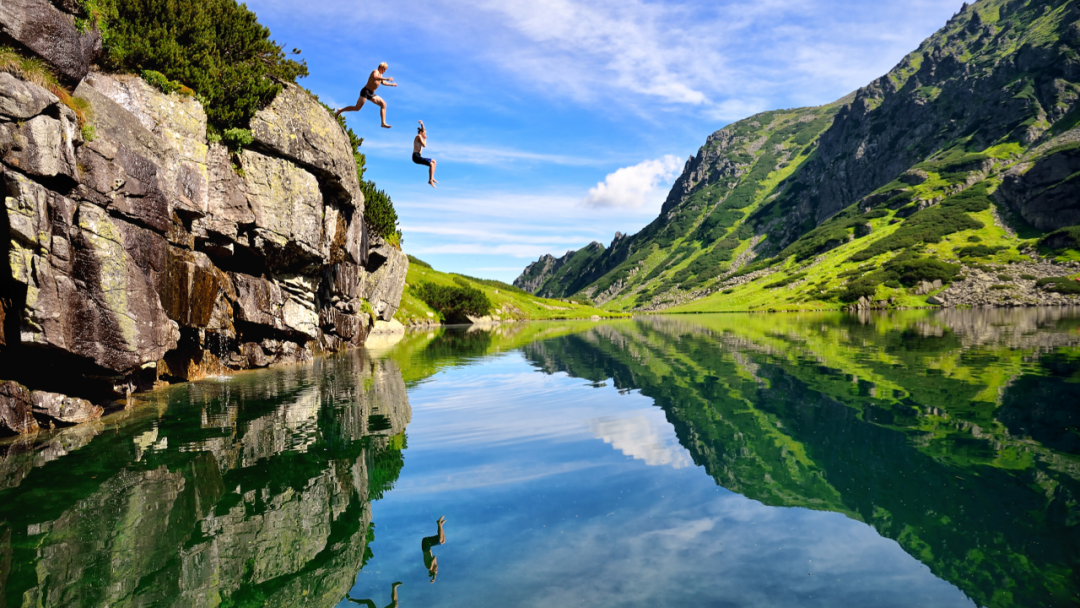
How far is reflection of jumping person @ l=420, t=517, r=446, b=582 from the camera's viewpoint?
11.1 meters

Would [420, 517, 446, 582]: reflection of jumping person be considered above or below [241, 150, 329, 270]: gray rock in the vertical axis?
below

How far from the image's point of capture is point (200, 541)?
12.4 m

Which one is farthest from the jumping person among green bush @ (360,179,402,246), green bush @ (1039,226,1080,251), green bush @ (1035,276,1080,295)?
green bush @ (1039,226,1080,251)

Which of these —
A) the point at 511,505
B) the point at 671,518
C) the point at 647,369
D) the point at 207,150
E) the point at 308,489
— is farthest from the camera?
the point at 647,369

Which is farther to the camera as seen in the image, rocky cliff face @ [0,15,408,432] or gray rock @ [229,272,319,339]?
gray rock @ [229,272,319,339]

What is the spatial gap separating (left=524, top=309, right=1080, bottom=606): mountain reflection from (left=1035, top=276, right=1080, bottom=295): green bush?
514 feet

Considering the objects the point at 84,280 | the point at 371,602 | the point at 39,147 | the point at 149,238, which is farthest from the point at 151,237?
the point at 371,602

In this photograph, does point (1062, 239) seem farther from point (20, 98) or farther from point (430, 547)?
point (20, 98)

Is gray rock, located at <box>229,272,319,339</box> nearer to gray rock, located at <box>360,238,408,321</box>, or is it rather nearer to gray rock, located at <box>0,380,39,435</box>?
gray rock, located at <box>0,380,39,435</box>

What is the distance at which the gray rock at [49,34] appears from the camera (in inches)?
A: 898

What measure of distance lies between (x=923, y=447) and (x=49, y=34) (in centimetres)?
4072

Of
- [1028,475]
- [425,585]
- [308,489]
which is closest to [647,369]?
[1028,475]

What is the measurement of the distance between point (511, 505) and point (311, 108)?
44.5 m

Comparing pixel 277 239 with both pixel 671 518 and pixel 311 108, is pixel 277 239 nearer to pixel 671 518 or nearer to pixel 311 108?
pixel 311 108
